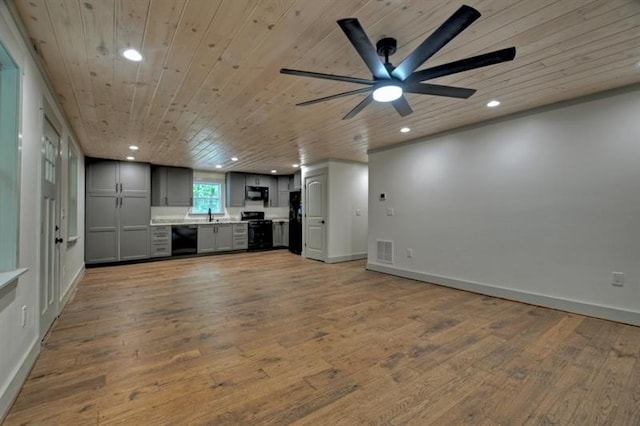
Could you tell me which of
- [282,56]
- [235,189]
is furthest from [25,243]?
[235,189]

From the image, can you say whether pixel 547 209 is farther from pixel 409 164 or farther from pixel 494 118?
pixel 409 164

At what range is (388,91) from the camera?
2.11 meters

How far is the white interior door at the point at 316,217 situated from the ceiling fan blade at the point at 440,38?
4.65 metres

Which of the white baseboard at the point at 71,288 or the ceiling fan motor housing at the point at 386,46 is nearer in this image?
the ceiling fan motor housing at the point at 386,46

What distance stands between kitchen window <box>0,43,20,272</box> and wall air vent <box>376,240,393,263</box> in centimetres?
473

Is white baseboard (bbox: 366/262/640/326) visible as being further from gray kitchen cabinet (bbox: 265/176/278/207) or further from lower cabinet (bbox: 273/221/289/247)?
gray kitchen cabinet (bbox: 265/176/278/207)

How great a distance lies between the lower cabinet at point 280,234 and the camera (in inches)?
340

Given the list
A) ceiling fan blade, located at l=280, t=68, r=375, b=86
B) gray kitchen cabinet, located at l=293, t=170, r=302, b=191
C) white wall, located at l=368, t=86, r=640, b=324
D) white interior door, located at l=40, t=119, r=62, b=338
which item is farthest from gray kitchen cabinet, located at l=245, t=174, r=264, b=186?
ceiling fan blade, located at l=280, t=68, r=375, b=86

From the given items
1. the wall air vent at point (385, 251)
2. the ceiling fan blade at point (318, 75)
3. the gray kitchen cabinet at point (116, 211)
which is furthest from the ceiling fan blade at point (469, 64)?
the gray kitchen cabinet at point (116, 211)

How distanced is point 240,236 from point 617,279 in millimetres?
7301

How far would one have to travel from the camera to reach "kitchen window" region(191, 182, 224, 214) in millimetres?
Answer: 8000

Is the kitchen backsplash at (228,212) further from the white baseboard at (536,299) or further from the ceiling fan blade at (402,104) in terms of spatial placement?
the ceiling fan blade at (402,104)

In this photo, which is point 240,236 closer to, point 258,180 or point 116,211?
point 258,180

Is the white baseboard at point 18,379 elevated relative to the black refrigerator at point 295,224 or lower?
lower
